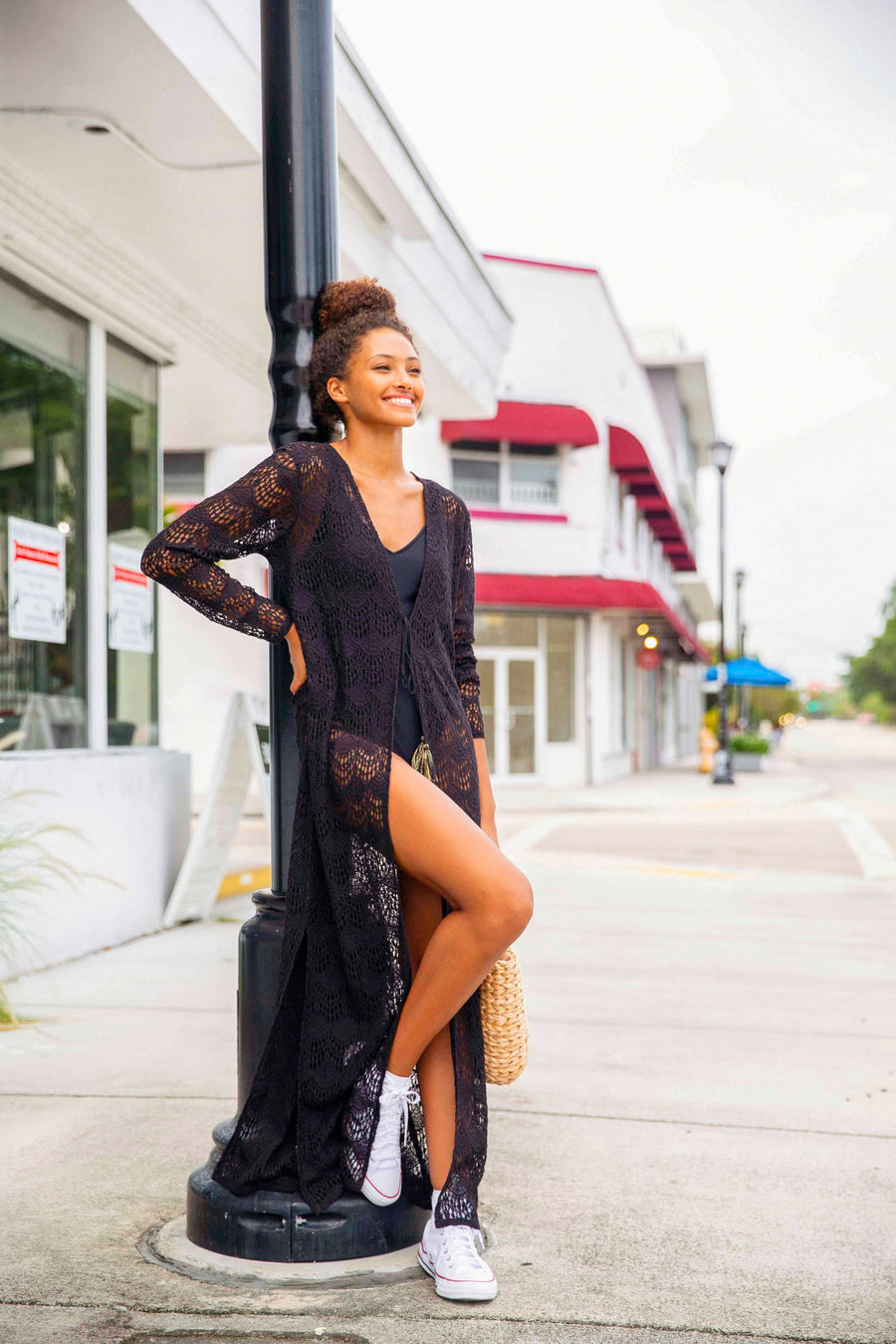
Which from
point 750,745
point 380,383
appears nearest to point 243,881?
point 380,383

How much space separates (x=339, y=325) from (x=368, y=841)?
120cm

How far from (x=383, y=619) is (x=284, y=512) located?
13.2 inches

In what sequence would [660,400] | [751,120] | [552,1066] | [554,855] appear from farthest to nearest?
[660,400] < [554,855] < [552,1066] < [751,120]

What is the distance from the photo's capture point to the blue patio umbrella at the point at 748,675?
29938 mm

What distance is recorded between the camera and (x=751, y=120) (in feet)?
10.3

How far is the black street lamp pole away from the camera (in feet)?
10.3

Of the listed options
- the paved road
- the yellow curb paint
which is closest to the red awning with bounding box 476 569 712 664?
the yellow curb paint

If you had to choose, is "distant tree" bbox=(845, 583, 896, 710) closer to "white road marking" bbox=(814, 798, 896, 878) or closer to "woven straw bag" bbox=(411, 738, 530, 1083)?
"white road marking" bbox=(814, 798, 896, 878)

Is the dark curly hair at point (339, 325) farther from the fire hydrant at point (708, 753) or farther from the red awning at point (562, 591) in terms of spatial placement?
the fire hydrant at point (708, 753)

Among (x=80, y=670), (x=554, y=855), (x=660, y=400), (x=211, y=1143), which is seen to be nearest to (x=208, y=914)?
(x=80, y=670)

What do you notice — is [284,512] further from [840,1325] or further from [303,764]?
[840,1325]

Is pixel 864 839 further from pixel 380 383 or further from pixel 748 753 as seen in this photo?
pixel 748 753

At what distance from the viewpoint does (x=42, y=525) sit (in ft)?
22.5

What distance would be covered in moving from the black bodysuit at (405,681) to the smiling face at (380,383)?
0.32 m
